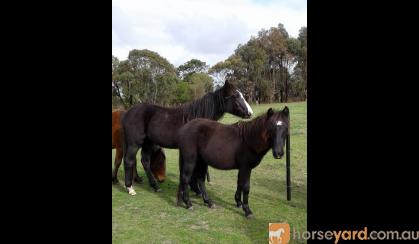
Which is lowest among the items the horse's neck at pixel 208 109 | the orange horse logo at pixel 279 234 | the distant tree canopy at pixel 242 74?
the orange horse logo at pixel 279 234

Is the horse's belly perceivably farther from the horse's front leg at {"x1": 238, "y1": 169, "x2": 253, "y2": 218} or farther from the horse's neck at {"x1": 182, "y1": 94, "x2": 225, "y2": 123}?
the horse's neck at {"x1": 182, "y1": 94, "x2": 225, "y2": 123}

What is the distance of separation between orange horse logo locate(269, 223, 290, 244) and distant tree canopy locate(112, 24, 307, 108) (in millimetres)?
16439

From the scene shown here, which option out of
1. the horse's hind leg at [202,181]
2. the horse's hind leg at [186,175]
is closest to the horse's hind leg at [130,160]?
the horse's hind leg at [186,175]

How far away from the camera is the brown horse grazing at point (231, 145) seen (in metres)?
4.20

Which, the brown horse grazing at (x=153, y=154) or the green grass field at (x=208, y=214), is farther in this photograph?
the brown horse grazing at (x=153, y=154)

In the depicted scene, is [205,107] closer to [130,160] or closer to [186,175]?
[186,175]

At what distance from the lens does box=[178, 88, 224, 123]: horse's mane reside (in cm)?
584

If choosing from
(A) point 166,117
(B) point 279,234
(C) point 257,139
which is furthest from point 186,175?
(B) point 279,234

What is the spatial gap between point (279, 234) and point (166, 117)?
294cm

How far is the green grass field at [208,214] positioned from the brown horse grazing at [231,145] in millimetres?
272

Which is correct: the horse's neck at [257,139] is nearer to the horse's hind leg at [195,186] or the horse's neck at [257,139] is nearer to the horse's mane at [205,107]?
the horse's mane at [205,107]
